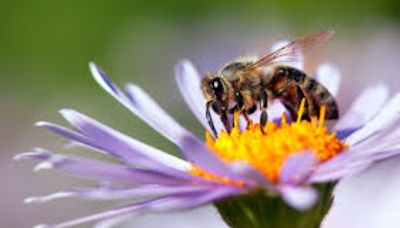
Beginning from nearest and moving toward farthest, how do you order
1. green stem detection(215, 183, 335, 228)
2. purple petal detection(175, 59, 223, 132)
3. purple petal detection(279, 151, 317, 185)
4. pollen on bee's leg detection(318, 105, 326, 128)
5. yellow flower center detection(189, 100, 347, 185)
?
1. purple petal detection(279, 151, 317, 185)
2. green stem detection(215, 183, 335, 228)
3. yellow flower center detection(189, 100, 347, 185)
4. pollen on bee's leg detection(318, 105, 326, 128)
5. purple petal detection(175, 59, 223, 132)

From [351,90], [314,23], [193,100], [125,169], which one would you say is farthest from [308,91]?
[314,23]

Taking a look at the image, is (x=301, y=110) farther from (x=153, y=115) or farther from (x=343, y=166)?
(x=343, y=166)

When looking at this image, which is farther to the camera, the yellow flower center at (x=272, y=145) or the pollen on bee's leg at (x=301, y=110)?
the pollen on bee's leg at (x=301, y=110)

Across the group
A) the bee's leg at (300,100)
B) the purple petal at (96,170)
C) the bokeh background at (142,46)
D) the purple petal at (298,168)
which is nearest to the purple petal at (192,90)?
the bee's leg at (300,100)

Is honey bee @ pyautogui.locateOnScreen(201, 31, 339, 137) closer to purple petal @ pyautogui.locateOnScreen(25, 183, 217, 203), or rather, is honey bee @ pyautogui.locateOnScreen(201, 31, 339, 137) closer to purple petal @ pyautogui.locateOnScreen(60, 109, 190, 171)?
purple petal @ pyautogui.locateOnScreen(60, 109, 190, 171)

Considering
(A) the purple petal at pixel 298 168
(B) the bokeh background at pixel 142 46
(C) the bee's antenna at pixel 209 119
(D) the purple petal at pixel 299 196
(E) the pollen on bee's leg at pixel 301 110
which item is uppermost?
(B) the bokeh background at pixel 142 46

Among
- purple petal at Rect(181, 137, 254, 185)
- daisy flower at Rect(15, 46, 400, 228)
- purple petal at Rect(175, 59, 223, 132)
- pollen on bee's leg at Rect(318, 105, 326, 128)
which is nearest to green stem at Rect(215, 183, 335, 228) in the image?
daisy flower at Rect(15, 46, 400, 228)

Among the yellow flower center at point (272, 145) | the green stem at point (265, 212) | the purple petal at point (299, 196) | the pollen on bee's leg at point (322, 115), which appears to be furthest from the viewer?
the pollen on bee's leg at point (322, 115)

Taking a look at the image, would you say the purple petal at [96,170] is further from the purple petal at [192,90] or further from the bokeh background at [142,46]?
the bokeh background at [142,46]

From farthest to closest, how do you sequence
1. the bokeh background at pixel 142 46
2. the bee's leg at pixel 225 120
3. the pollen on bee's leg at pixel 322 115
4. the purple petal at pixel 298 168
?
the bokeh background at pixel 142 46 < the bee's leg at pixel 225 120 < the pollen on bee's leg at pixel 322 115 < the purple petal at pixel 298 168
